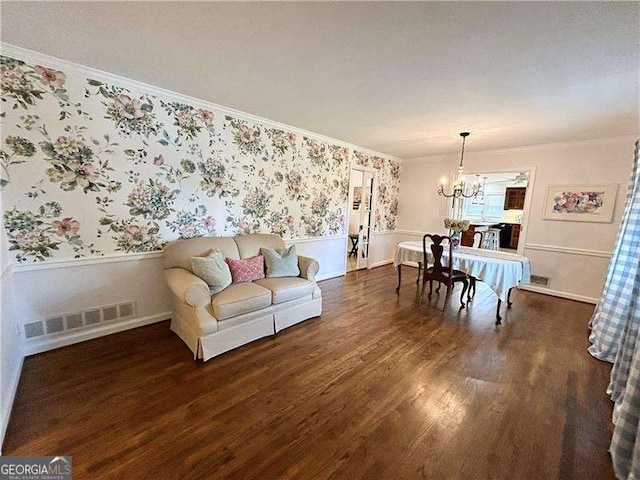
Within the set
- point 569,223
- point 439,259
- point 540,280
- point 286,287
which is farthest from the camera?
point 540,280

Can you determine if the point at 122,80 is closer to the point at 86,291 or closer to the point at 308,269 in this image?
the point at 86,291

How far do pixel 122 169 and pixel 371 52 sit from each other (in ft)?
8.00

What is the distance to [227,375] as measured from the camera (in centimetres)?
199

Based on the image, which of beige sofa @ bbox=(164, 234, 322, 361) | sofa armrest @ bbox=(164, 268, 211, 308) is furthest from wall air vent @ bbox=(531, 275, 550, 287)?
sofa armrest @ bbox=(164, 268, 211, 308)

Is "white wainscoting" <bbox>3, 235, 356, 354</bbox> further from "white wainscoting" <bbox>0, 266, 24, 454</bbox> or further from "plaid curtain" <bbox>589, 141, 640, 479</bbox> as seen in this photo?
"plaid curtain" <bbox>589, 141, 640, 479</bbox>

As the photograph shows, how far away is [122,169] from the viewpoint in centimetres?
246

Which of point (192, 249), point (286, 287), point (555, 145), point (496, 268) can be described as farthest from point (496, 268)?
point (192, 249)

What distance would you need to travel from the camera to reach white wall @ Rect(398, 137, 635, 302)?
3.64m

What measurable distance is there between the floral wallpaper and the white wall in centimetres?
376

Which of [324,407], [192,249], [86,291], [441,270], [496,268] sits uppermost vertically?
[192,249]

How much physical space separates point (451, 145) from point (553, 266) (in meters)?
2.58

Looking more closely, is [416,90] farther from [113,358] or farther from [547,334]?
[113,358]

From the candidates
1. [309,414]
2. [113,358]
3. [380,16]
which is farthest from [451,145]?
[113,358]

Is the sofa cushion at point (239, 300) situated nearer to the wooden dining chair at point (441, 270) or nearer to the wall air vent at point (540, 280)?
the wooden dining chair at point (441, 270)
